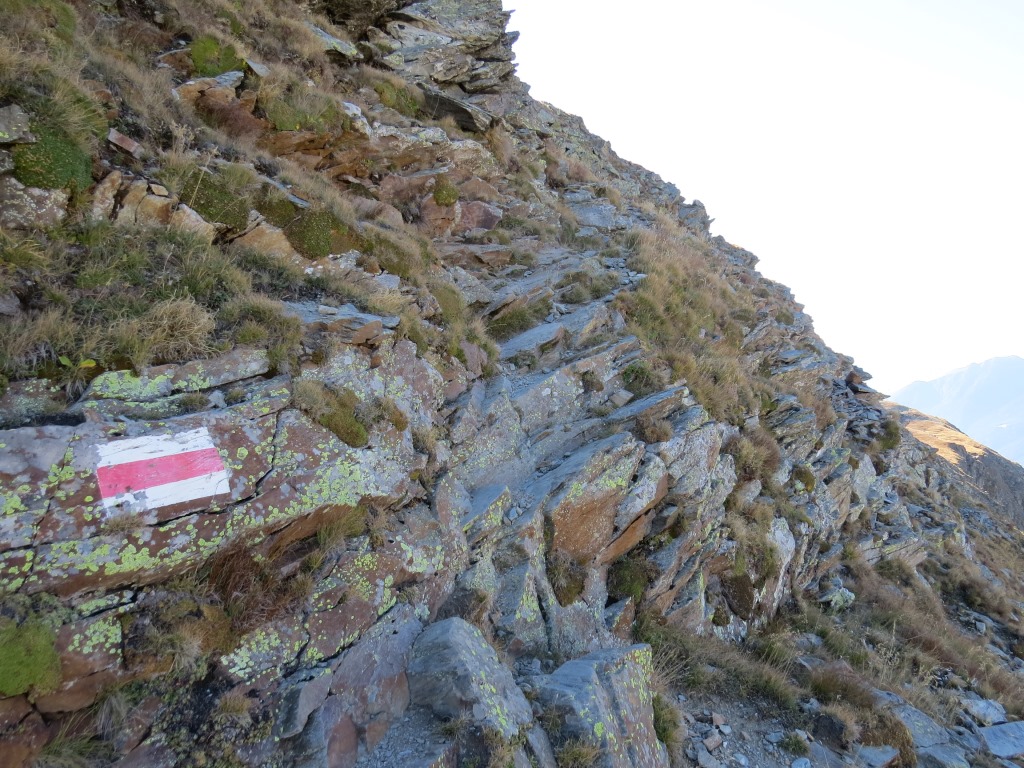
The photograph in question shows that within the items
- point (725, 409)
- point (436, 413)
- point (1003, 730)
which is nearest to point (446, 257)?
point (436, 413)

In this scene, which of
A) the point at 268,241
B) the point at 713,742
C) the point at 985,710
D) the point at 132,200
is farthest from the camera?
the point at 985,710

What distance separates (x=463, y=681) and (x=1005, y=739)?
8.36 metres

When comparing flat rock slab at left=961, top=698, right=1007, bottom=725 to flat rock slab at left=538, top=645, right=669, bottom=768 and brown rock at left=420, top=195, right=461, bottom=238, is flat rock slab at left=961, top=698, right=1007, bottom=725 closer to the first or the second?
flat rock slab at left=538, top=645, right=669, bottom=768

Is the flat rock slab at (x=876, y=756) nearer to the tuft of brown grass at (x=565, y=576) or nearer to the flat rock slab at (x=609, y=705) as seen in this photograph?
the flat rock slab at (x=609, y=705)

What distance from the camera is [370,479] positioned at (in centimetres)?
588

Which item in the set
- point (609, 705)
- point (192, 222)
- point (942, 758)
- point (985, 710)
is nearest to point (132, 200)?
point (192, 222)

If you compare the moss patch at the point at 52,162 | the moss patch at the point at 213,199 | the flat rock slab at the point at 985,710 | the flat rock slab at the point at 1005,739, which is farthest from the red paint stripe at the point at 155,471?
the flat rock slab at the point at 985,710

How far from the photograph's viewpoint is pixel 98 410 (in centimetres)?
471

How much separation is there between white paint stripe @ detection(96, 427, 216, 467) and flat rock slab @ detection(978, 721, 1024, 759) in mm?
10612

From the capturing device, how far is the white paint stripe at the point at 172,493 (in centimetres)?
433

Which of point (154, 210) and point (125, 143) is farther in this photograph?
point (125, 143)

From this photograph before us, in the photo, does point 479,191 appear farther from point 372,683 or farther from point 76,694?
point 76,694

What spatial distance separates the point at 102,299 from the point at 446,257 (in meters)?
7.48

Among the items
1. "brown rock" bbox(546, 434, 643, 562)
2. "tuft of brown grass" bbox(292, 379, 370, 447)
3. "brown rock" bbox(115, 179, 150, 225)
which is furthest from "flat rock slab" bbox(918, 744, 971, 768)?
"brown rock" bbox(115, 179, 150, 225)
